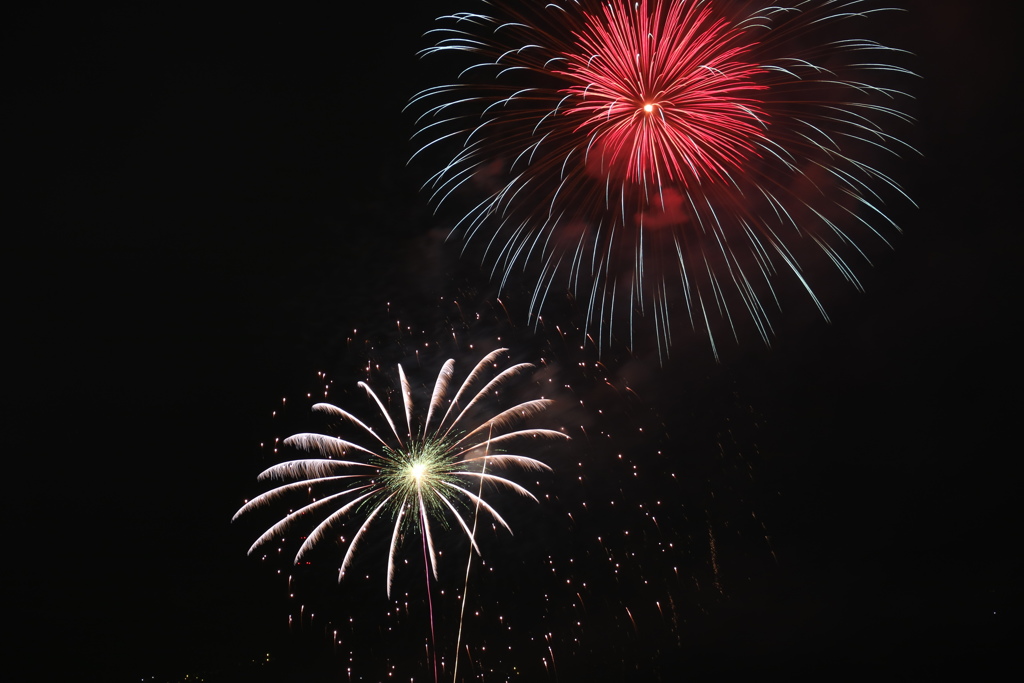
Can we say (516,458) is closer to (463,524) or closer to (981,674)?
(463,524)

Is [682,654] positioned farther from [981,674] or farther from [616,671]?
[981,674]

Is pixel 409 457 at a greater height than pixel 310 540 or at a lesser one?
greater

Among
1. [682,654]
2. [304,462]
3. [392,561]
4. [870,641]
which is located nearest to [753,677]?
[682,654]

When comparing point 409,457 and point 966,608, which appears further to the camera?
point 966,608

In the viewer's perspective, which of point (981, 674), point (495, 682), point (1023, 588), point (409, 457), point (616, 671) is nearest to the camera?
point (409, 457)

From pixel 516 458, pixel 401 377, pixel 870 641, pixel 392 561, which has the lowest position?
pixel 392 561

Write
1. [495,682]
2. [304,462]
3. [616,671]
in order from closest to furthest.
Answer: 1. [304,462]
2. [495,682]
3. [616,671]
